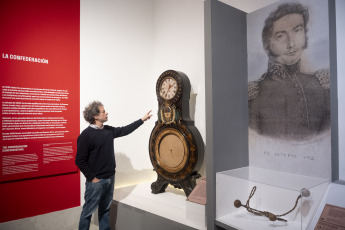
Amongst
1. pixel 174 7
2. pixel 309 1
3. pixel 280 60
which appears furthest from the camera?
pixel 174 7

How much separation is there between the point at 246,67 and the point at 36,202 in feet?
7.62

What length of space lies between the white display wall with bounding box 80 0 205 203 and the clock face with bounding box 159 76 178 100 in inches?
16.4

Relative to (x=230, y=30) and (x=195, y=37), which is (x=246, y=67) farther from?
(x=195, y=37)

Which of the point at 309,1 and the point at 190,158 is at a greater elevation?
the point at 309,1

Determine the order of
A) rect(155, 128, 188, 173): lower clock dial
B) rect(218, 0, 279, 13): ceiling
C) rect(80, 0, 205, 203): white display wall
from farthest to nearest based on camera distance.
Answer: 1. rect(80, 0, 205, 203): white display wall
2. rect(155, 128, 188, 173): lower clock dial
3. rect(218, 0, 279, 13): ceiling

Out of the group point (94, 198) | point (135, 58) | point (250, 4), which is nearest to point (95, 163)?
point (94, 198)

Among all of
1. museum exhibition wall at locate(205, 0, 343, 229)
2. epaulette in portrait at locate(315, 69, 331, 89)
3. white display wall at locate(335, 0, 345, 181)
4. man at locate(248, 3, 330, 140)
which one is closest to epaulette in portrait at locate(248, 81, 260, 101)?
man at locate(248, 3, 330, 140)

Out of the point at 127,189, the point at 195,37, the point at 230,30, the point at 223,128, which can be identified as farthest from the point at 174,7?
the point at 127,189

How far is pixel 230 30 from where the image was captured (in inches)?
75.1

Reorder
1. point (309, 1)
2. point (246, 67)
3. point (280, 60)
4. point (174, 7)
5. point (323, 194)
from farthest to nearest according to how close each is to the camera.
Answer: point (174, 7), point (246, 67), point (280, 60), point (309, 1), point (323, 194)

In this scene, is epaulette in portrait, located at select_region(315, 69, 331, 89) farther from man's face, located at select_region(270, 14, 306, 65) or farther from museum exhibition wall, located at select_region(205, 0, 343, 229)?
man's face, located at select_region(270, 14, 306, 65)

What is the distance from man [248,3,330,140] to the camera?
168 centimetres

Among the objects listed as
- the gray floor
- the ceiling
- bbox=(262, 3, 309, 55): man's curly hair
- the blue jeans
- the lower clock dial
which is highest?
the ceiling

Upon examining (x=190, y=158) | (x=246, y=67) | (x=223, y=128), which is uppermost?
(x=246, y=67)
